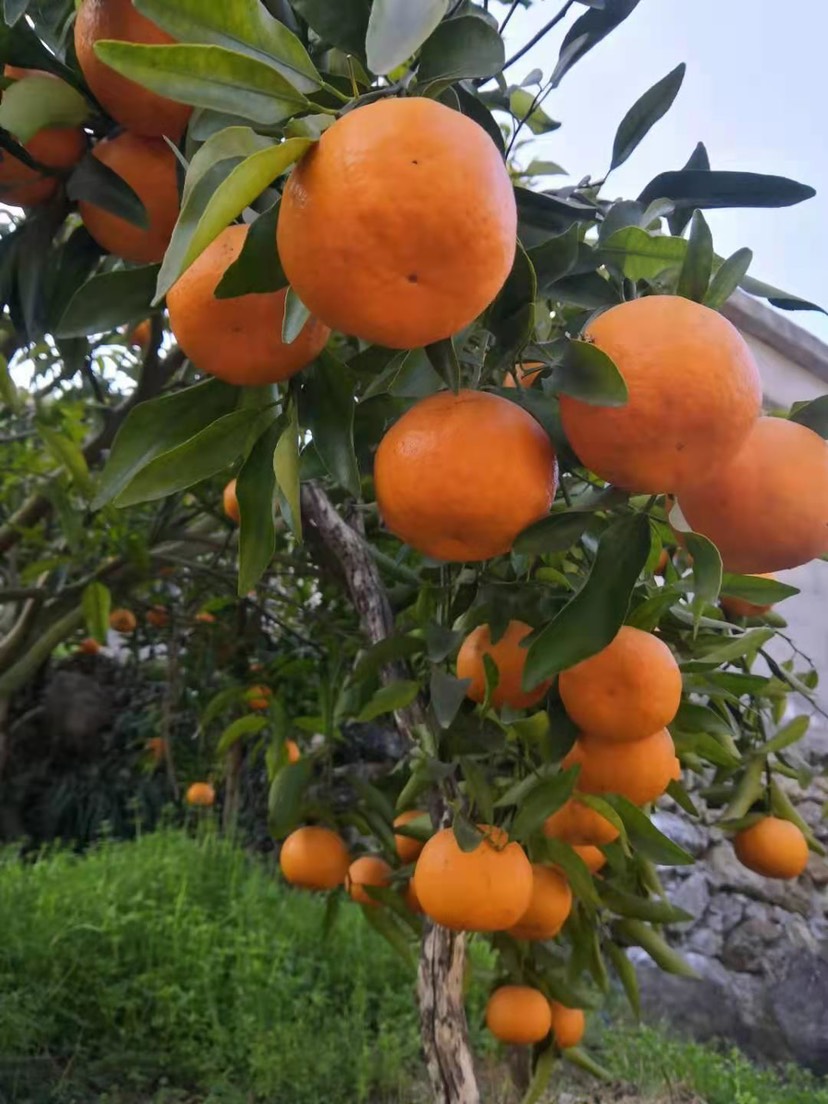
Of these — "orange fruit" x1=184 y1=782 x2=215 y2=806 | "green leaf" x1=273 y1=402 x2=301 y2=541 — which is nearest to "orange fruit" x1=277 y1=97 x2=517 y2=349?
"green leaf" x1=273 y1=402 x2=301 y2=541

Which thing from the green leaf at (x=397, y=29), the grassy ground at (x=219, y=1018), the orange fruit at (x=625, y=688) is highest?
the green leaf at (x=397, y=29)

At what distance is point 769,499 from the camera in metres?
0.55

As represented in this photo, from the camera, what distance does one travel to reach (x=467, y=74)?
49cm

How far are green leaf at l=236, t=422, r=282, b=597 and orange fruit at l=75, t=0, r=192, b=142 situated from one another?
218 mm

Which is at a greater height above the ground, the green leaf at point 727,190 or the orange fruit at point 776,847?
the green leaf at point 727,190

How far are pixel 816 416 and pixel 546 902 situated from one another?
64cm

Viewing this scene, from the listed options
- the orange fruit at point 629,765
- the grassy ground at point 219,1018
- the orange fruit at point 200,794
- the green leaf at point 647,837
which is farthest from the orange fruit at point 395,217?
the orange fruit at point 200,794

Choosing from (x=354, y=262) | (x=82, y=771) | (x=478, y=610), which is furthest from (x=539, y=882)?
(x=82, y=771)

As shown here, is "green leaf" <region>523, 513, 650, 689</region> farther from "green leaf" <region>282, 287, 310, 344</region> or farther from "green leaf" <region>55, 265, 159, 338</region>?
"green leaf" <region>55, 265, 159, 338</region>

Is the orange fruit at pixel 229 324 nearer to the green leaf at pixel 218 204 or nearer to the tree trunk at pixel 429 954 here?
the green leaf at pixel 218 204

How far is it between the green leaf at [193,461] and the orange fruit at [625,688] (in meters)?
0.30

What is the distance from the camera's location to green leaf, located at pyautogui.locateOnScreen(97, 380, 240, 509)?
0.58 metres

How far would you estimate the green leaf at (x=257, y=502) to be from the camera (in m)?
0.58

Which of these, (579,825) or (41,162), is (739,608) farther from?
(41,162)
